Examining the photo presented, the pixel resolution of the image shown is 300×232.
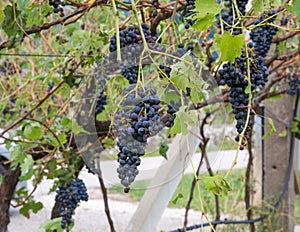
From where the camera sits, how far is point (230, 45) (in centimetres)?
79

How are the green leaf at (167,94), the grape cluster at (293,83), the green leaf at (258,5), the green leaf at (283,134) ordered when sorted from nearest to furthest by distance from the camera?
the green leaf at (167,94)
the green leaf at (258,5)
the grape cluster at (293,83)
the green leaf at (283,134)

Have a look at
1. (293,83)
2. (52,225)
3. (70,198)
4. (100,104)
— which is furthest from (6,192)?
(293,83)

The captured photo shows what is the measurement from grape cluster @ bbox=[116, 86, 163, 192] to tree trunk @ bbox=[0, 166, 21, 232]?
3.60 ft

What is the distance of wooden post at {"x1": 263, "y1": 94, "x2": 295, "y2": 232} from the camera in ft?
8.76

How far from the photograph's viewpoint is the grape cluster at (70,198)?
1505mm

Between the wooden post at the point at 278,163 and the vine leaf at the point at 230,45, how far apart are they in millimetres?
1920

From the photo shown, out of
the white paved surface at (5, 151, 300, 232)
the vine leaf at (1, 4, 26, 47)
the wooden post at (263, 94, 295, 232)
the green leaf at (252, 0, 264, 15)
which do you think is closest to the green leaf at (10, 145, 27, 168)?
the white paved surface at (5, 151, 300, 232)

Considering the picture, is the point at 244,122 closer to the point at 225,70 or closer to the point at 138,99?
the point at 225,70

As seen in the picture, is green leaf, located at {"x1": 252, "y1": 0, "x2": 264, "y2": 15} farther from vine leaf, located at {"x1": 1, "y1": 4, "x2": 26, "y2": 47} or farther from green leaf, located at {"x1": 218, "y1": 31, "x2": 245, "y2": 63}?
vine leaf, located at {"x1": 1, "y1": 4, "x2": 26, "y2": 47}

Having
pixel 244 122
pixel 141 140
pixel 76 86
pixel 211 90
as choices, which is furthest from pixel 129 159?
pixel 76 86

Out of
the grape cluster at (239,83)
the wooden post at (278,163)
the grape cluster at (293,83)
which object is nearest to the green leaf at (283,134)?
the wooden post at (278,163)

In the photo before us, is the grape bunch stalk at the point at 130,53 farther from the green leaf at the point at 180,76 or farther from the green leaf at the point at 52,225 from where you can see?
the green leaf at the point at 52,225

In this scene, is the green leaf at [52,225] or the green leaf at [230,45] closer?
the green leaf at [230,45]

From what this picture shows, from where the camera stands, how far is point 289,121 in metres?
2.67
